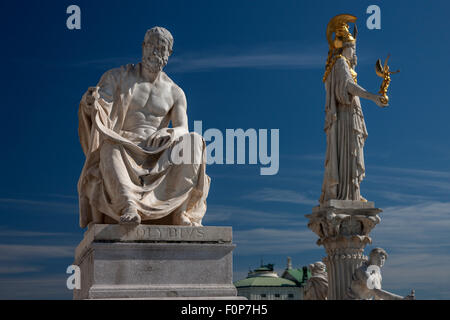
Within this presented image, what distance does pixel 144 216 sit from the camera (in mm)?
8281

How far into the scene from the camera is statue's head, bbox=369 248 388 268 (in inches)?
485

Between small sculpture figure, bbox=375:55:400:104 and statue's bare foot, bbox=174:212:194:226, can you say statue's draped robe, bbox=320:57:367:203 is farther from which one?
statue's bare foot, bbox=174:212:194:226

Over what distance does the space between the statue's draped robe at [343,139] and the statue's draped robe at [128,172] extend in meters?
6.88

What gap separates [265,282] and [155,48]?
49.6 ft

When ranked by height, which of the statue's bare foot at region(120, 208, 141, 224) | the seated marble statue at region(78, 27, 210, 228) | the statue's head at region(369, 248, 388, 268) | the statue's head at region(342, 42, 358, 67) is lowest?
the statue's bare foot at region(120, 208, 141, 224)

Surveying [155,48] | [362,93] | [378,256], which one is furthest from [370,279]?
[155,48]

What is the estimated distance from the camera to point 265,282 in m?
23.2

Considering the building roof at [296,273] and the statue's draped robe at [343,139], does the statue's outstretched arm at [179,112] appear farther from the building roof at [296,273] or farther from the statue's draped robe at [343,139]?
the building roof at [296,273]

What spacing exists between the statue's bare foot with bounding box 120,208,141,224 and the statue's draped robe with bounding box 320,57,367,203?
7.88 metres

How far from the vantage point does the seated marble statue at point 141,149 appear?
8.34m

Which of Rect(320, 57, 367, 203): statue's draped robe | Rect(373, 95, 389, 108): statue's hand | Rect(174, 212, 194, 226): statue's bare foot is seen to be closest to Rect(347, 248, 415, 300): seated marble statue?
Rect(320, 57, 367, 203): statue's draped robe
